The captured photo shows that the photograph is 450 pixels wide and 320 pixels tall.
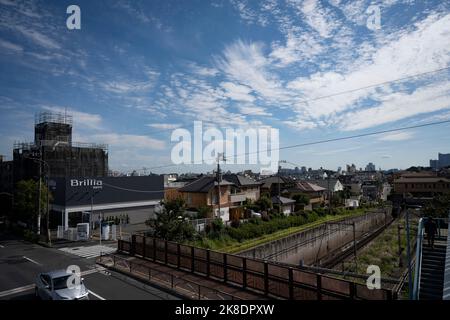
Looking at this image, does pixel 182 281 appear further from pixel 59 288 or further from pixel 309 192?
pixel 309 192

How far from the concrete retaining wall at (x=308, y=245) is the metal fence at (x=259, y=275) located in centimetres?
881

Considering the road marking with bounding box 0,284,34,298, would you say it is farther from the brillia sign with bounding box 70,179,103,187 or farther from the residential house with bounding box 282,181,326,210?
the residential house with bounding box 282,181,326,210

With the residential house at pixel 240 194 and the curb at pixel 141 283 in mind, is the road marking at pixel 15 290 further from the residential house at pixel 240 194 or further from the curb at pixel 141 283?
the residential house at pixel 240 194

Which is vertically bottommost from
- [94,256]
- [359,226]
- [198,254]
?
[359,226]

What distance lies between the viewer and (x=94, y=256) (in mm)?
21359

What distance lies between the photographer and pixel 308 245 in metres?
35.7

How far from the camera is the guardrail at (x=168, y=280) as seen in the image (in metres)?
13.4

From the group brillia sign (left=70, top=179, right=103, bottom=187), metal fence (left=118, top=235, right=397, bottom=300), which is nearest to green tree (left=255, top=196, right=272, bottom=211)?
brillia sign (left=70, top=179, right=103, bottom=187)

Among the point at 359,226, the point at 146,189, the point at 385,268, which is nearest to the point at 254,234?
the point at 385,268

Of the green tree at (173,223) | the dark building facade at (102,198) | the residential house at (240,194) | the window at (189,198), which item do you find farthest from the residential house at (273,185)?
the green tree at (173,223)

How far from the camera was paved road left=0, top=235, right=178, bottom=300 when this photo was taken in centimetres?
1385
